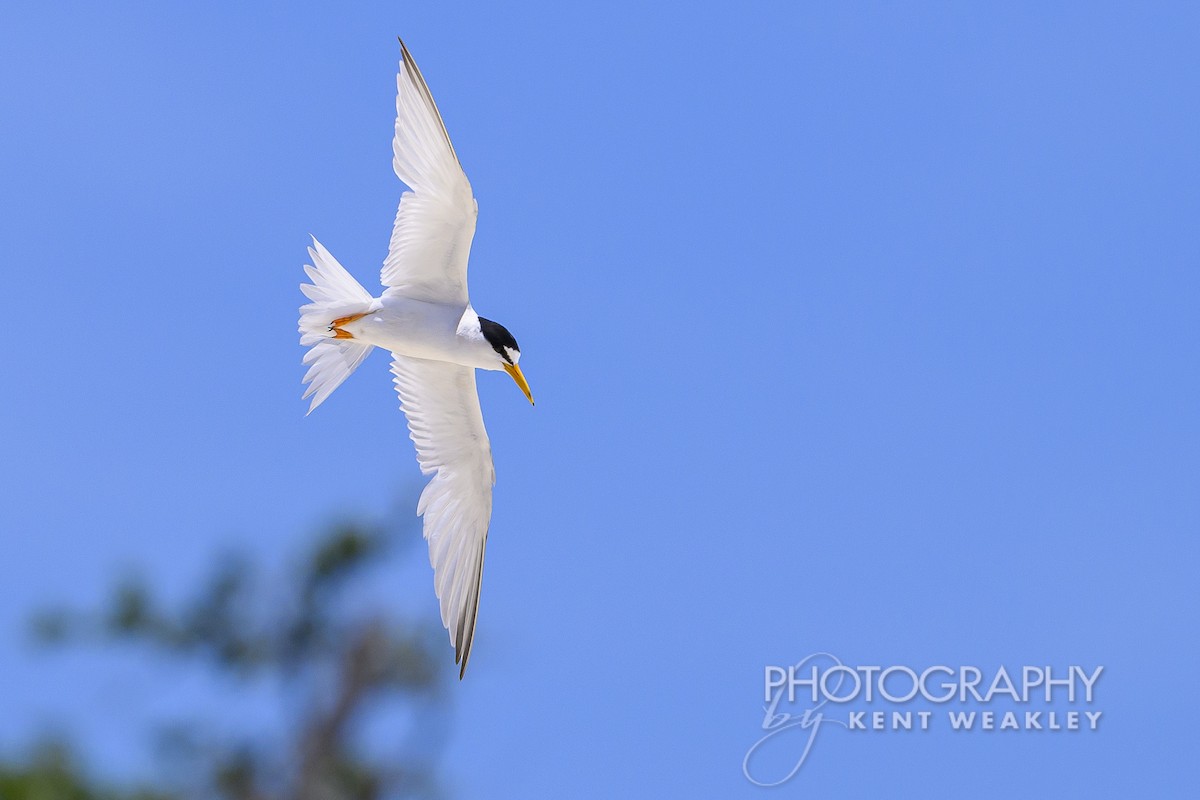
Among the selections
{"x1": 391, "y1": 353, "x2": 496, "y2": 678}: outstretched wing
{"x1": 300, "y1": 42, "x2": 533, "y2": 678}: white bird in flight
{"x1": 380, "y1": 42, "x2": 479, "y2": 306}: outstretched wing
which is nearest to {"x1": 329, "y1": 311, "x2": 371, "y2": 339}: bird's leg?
{"x1": 300, "y1": 42, "x2": 533, "y2": 678}: white bird in flight

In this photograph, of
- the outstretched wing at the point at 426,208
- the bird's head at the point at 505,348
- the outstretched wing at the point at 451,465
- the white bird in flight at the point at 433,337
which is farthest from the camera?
the outstretched wing at the point at 451,465

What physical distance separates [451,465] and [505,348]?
1.17m

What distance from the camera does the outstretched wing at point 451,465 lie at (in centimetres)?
945

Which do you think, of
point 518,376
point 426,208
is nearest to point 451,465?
point 518,376

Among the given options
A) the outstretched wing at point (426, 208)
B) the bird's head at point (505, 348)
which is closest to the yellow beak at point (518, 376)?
the bird's head at point (505, 348)

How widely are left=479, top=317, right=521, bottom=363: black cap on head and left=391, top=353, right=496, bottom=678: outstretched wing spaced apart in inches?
24.3

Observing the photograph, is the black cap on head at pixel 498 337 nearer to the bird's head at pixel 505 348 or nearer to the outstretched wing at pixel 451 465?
the bird's head at pixel 505 348

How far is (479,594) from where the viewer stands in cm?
934

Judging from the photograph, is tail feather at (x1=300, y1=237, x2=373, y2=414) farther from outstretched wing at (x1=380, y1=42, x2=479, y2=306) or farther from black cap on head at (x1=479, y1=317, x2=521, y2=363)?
black cap on head at (x1=479, y1=317, x2=521, y2=363)

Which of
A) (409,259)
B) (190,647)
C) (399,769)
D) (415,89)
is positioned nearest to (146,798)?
(190,647)

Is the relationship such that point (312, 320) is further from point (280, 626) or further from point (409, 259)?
point (280, 626)

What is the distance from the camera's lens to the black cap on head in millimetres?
8875

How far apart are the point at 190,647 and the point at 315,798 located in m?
2.28

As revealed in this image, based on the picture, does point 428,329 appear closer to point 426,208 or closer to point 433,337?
point 433,337
